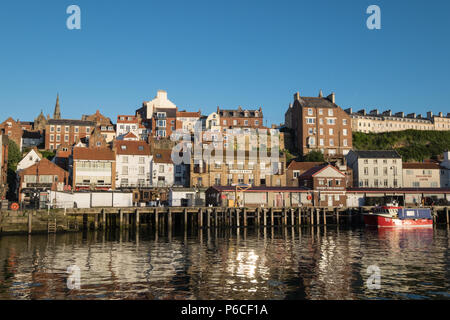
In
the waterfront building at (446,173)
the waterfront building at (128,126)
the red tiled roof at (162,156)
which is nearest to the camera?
the red tiled roof at (162,156)

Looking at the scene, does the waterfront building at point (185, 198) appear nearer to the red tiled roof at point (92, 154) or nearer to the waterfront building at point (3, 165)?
the red tiled roof at point (92, 154)

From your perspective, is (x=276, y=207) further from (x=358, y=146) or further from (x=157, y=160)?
(x=358, y=146)

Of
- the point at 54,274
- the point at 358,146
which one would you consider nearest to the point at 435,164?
the point at 358,146

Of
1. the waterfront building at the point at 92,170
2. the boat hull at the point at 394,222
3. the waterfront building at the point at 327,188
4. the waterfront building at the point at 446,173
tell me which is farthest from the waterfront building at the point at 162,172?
the waterfront building at the point at 446,173

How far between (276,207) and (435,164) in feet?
155

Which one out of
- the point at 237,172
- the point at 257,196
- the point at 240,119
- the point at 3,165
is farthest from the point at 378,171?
the point at 3,165

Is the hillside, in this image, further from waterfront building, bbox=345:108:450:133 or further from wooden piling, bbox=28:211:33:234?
wooden piling, bbox=28:211:33:234

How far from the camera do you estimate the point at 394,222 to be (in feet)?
209

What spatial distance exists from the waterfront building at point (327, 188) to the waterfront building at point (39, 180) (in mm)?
44668

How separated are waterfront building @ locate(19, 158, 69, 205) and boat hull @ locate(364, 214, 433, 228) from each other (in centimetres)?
5271

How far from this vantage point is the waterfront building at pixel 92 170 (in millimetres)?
76125

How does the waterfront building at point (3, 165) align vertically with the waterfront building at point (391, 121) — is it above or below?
below

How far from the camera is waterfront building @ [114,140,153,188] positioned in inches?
3223

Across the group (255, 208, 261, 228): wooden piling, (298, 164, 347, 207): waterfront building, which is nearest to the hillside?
(298, 164, 347, 207): waterfront building
